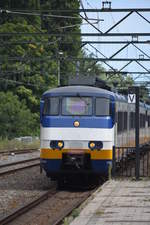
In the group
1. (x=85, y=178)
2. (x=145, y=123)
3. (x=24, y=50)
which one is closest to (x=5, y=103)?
(x=24, y=50)

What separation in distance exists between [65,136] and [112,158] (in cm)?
152

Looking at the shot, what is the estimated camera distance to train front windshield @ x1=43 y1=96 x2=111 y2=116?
1889 cm

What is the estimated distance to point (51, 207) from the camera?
50.3ft

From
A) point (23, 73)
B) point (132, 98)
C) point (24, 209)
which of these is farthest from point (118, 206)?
point (23, 73)

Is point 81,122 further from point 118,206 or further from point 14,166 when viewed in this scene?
point 14,166

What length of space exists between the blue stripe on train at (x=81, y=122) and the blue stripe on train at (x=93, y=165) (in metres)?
0.95

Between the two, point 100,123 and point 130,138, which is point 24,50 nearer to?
point 130,138

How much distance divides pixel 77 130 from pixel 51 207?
3.64 m

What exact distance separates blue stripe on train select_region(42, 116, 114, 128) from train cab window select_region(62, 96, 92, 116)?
0.21m

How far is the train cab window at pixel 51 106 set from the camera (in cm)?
1897

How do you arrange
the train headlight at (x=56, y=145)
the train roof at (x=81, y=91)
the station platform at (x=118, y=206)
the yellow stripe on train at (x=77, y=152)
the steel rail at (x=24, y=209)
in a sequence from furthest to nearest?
the train roof at (x=81, y=91) < the train headlight at (x=56, y=145) < the yellow stripe on train at (x=77, y=152) < the steel rail at (x=24, y=209) < the station platform at (x=118, y=206)

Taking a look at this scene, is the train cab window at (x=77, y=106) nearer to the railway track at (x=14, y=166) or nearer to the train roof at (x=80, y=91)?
the train roof at (x=80, y=91)

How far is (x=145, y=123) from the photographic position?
1394 inches

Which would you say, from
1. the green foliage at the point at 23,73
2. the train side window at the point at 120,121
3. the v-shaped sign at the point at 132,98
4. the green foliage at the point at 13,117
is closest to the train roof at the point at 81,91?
the v-shaped sign at the point at 132,98
